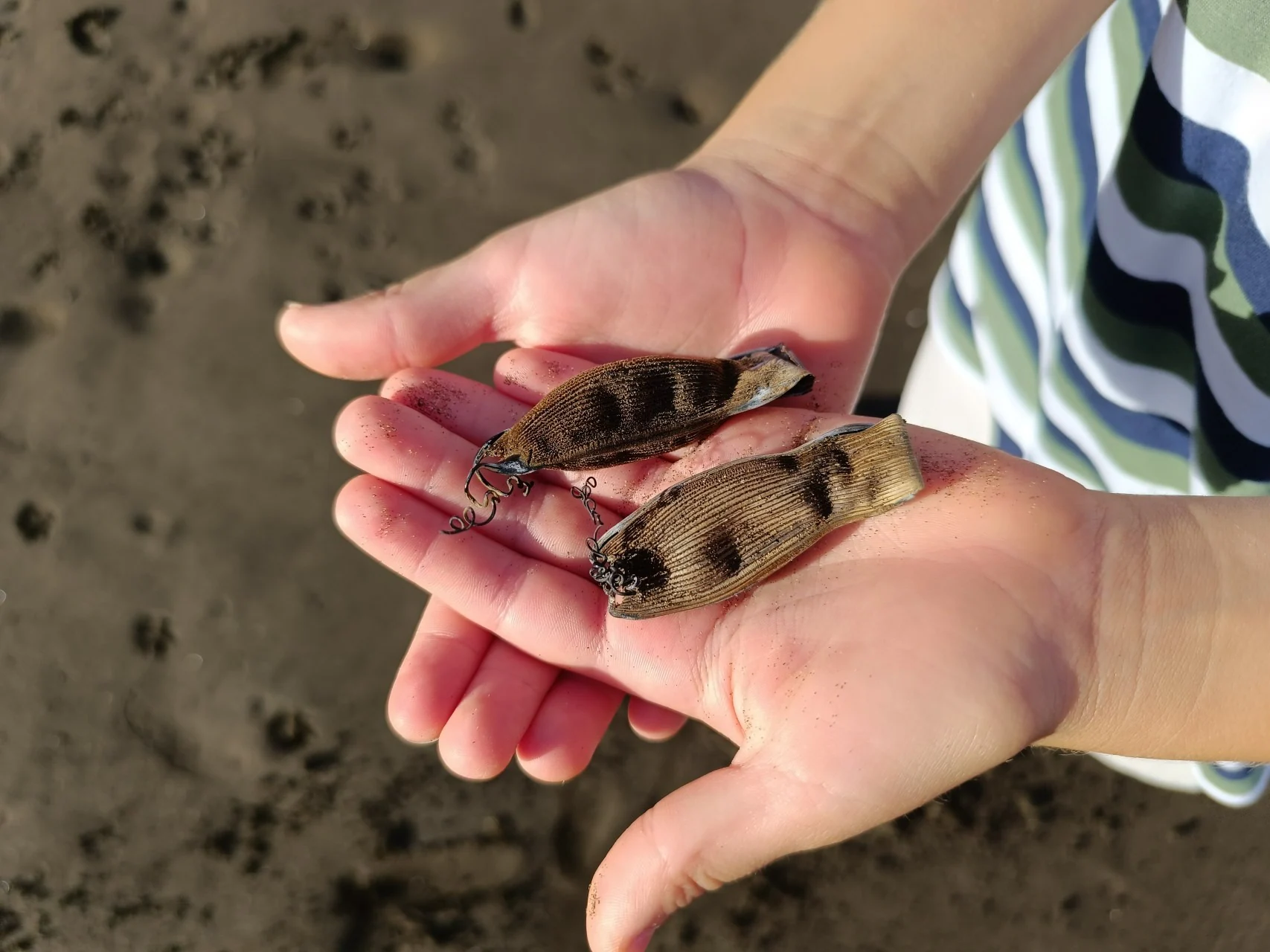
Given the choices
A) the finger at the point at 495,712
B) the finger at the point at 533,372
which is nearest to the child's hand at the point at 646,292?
the finger at the point at 533,372

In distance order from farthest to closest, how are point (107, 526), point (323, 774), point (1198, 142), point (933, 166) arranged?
point (107, 526), point (323, 774), point (933, 166), point (1198, 142)

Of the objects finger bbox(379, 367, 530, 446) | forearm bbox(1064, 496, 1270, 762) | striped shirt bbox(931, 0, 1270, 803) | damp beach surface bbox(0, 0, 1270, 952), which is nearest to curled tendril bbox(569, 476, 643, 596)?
finger bbox(379, 367, 530, 446)

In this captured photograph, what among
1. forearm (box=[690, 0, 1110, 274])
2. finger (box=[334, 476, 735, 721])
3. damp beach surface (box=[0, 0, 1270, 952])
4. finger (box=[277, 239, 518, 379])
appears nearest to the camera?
finger (box=[334, 476, 735, 721])

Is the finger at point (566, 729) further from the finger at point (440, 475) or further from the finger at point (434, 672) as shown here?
the finger at point (440, 475)

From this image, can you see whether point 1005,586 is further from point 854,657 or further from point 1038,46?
point 1038,46

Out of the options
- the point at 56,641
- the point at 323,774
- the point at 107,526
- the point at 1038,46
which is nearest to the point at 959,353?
the point at 1038,46

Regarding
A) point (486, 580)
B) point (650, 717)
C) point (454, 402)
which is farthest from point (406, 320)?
point (650, 717)

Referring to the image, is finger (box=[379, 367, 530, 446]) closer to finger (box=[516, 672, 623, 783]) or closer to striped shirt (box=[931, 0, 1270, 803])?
finger (box=[516, 672, 623, 783])
